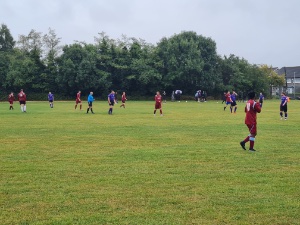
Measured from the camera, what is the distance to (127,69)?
69.3 metres

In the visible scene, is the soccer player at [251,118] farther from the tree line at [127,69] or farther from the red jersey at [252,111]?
the tree line at [127,69]

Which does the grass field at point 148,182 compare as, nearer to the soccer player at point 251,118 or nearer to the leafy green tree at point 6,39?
the soccer player at point 251,118

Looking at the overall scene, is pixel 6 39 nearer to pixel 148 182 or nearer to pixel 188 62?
pixel 188 62

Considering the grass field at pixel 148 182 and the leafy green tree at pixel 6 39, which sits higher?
the leafy green tree at pixel 6 39

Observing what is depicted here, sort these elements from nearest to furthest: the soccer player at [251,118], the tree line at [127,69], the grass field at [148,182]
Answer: the grass field at [148,182], the soccer player at [251,118], the tree line at [127,69]

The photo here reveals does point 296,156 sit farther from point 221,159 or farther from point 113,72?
point 113,72

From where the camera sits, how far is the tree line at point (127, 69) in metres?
66.1

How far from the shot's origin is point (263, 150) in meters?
11.8

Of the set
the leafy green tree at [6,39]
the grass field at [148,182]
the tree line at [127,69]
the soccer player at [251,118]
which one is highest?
the leafy green tree at [6,39]

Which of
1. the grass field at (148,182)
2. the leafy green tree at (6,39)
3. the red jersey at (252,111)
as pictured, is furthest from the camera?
the leafy green tree at (6,39)

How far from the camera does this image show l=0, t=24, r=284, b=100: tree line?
66062 millimetres

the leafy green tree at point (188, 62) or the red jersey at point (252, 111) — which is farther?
the leafy green tree at point (188, 62)

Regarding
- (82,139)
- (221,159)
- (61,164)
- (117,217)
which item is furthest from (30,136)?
(117,217)

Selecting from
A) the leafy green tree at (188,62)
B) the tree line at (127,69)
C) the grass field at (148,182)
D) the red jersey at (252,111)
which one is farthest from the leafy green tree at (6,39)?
the red jersey at (252,111)
